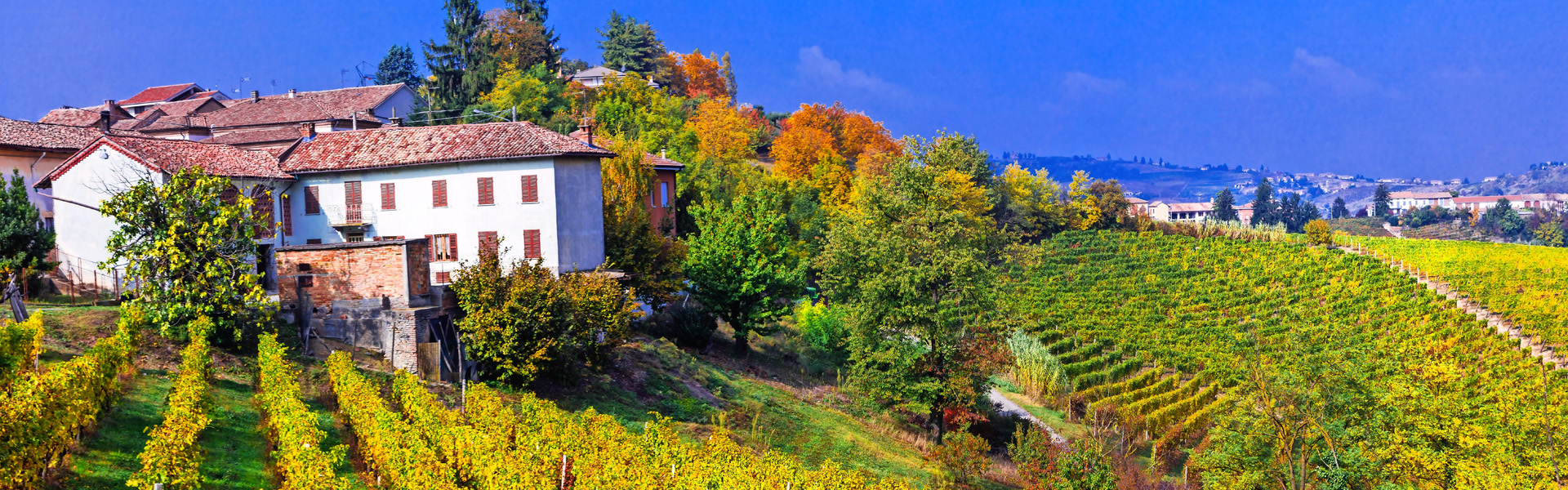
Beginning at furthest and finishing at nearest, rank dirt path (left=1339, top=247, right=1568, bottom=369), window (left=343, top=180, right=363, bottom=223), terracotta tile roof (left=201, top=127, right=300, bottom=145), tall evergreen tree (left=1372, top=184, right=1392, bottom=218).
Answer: tall evergreen tree (left=1372, top=184, right=1392, bottom=218) < dirt path (left=1339, top=247, right=1568, bottom=369) < terracotta tile roof (left=201, top=127, right=300, bottom=145) < window (left=343, top=180, right=363, bottom=223)

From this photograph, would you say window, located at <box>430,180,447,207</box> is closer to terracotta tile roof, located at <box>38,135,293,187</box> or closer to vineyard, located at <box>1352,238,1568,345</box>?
terracotta tile roof, located at <box>38,135,293,187</box>

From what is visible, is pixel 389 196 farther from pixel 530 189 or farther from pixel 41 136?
pixel 41 136

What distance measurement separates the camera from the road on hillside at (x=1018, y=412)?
35384 mm

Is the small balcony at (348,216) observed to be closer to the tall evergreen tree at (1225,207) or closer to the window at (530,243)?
the window at (530,243)

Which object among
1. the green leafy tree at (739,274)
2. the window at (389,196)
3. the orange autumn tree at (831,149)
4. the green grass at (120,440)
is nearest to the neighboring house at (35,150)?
the window at (389,196)

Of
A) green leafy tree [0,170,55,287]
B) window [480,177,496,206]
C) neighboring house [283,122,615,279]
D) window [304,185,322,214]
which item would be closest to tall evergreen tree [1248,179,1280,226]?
neighboring house [283,122,615,279]

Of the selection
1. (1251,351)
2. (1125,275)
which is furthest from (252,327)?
(1125,275)

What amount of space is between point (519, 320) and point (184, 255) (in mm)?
6866

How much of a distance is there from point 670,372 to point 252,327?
38.5 feet

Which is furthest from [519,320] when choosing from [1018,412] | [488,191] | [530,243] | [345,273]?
[1018,412]

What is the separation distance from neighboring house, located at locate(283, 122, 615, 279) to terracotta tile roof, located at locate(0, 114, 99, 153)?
25.9 feet

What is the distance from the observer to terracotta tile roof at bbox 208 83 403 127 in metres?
49.2

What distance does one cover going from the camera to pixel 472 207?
3275cm

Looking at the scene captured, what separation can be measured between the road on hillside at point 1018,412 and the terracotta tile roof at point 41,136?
34.0 metres
